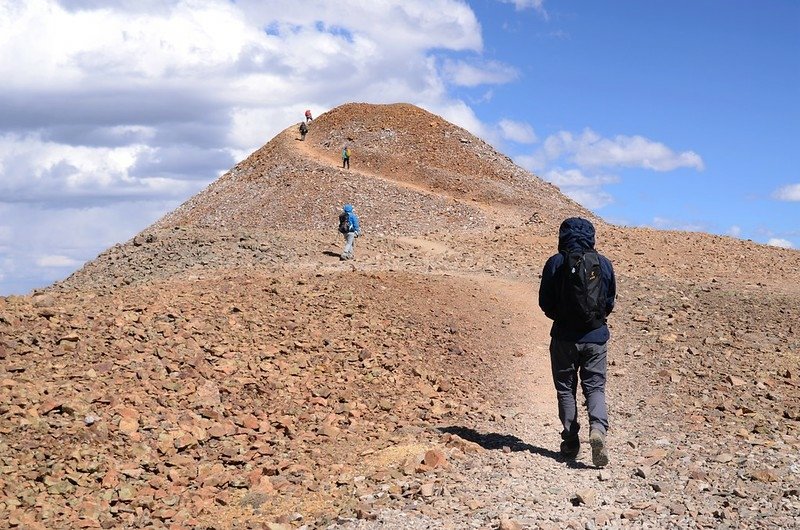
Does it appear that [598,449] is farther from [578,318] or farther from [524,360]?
Result: [524,360]

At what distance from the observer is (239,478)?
7.59 m

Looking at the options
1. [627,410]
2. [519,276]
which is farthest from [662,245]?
[627,410]

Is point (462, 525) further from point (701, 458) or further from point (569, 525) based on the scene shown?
point (701, 458)

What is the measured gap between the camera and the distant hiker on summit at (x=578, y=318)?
7234 millimetres

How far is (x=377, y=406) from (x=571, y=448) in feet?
8.65

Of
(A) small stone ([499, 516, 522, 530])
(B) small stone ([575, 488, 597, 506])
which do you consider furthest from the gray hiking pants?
(A) small stone ([499, 516, 522, 530])

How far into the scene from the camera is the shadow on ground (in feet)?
24.7

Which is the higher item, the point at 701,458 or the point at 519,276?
the point at 519,276

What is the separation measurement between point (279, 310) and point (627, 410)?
518 cm

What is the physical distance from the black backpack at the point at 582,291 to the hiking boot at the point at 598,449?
3.12 feet

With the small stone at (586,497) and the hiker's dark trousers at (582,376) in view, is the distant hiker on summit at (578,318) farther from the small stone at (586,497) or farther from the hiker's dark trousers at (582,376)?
the small stone at (586,497)

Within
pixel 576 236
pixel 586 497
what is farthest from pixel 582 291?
pixel 586 497

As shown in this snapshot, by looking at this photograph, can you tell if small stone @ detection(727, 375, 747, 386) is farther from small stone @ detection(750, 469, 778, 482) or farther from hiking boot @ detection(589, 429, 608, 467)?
hiking boot @ detection(589, 429, 608, 467)

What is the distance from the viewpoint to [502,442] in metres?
8.10
